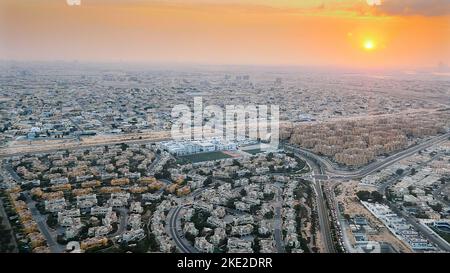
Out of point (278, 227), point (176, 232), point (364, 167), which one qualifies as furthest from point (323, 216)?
point (364, 167)

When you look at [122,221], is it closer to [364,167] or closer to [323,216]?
[323,216]

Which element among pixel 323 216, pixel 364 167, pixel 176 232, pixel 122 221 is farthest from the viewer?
pixel 364 167

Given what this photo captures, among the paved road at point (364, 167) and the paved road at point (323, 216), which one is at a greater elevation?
the paved road at point (364, 167)

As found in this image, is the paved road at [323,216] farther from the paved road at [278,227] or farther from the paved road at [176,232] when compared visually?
the paved road at [176,232]

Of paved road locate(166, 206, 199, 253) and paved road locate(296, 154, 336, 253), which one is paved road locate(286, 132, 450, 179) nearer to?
paved road locate(296, 154, 336, 253)

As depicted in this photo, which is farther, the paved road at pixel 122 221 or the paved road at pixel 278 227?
the paved road at pixel 122 221

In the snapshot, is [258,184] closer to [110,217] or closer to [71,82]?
[110,217]

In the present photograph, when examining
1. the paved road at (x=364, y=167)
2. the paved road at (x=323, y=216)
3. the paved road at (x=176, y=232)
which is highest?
the paved road at (x=364, y=167)

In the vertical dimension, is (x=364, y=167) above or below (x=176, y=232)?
above

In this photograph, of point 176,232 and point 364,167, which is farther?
point 364,167

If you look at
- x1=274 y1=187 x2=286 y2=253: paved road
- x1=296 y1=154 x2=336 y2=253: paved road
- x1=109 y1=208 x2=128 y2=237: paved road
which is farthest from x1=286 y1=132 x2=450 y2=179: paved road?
x1=109 y1=208 x2=128 y2=237: paved road

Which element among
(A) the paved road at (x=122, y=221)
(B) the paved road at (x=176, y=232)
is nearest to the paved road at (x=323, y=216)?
(B) the paved road at (x=176, y=232)
